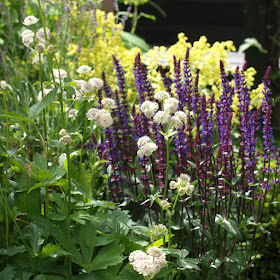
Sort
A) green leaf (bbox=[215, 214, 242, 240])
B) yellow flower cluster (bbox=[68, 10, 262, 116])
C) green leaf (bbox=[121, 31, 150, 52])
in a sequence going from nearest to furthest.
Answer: green leaf (bbox=[215, 214, 242, 240]), yellow flower cluster (bbox=[68, 10, 262, 116]), green leaf (bbox=[121, 31, 150, 52])

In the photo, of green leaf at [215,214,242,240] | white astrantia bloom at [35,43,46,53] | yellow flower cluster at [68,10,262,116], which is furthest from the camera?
yellow flower cluster at [68,10,262,116]

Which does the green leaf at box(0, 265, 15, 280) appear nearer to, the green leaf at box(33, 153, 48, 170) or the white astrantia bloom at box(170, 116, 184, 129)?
the green leaf at box(33, 153, 48, 170)

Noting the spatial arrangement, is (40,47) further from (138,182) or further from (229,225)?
(229,225)

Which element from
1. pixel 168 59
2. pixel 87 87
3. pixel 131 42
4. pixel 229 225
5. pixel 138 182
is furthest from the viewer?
pixel 131 42

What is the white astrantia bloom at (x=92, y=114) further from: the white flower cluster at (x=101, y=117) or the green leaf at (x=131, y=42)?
the green leaf at (x=131, y=42)

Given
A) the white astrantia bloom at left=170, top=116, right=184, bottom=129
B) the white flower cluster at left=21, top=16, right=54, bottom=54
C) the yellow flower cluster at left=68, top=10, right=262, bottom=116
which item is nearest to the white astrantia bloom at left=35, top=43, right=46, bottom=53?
the white flower cluster at left=21, top=16, right=54, bottom=54

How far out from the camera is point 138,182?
241cm

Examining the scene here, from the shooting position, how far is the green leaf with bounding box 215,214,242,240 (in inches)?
79.6

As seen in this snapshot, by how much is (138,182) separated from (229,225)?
573 mm

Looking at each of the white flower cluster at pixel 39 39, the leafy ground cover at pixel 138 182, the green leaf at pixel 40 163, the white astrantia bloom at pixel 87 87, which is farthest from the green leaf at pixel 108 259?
the white flower cluster at pixel 39 39

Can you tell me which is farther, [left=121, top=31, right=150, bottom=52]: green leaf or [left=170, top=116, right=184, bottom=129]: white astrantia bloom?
[left=121, top=31, right=150, bottom=52]: green leaf

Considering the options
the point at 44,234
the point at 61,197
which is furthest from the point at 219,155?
the point at 44,234

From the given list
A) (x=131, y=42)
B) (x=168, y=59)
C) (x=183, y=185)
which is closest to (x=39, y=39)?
(x=183, y=185)

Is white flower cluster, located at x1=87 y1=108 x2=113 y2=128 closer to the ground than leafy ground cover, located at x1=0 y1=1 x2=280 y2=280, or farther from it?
farther from it
